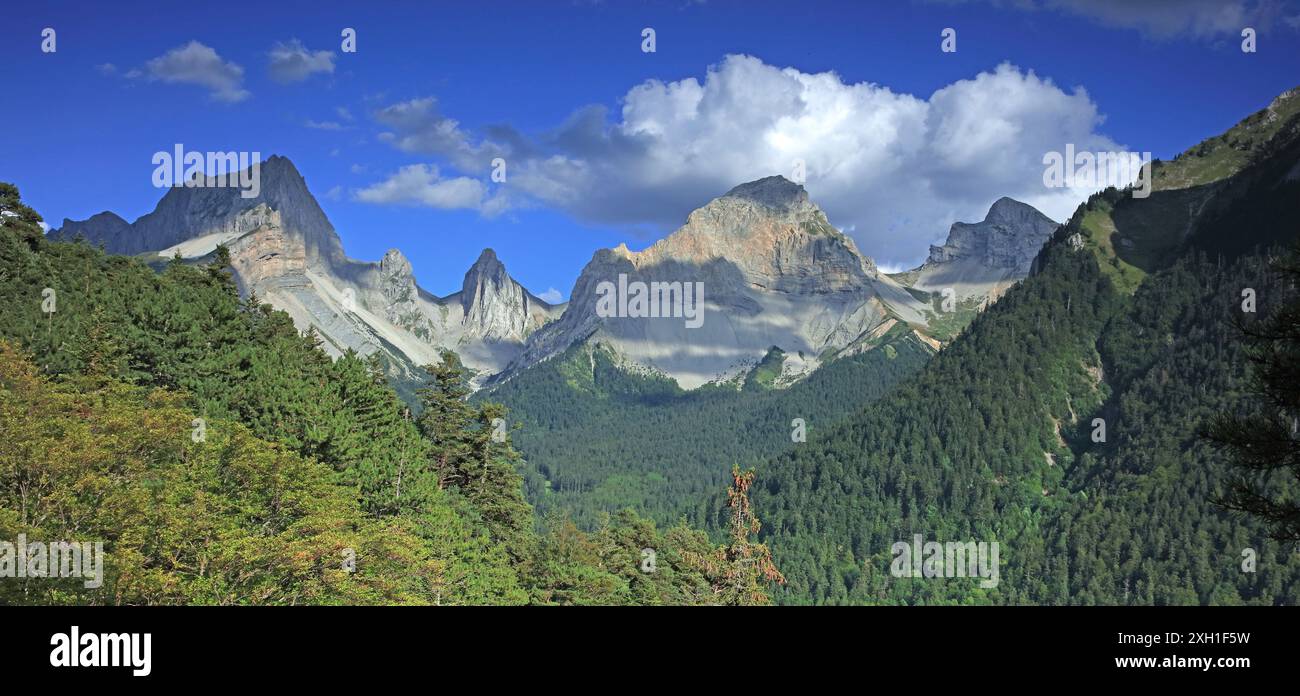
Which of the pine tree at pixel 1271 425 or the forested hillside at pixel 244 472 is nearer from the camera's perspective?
the pine tree at pixel 1271 425

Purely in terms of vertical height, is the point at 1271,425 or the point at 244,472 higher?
the point at 1271,425

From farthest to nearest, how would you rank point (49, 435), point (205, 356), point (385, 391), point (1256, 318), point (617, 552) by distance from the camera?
point (617, 552), point (385, 391), point (205, 356), point (49, 435), point (1256, 318)

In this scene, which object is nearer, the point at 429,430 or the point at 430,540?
the point at 430,540

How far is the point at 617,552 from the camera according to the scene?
8962 centimetres

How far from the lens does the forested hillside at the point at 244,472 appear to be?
111 ft

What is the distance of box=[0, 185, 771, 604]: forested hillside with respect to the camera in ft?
111

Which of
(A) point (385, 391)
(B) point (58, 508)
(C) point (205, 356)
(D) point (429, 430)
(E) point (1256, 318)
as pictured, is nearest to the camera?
(E) point (1256, 318)

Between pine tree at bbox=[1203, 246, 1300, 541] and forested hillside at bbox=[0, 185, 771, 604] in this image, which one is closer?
pine tree at bbox=[1203, 246, 1300, 541]

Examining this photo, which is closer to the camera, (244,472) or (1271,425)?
(1271,425)

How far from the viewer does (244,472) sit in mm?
42562
